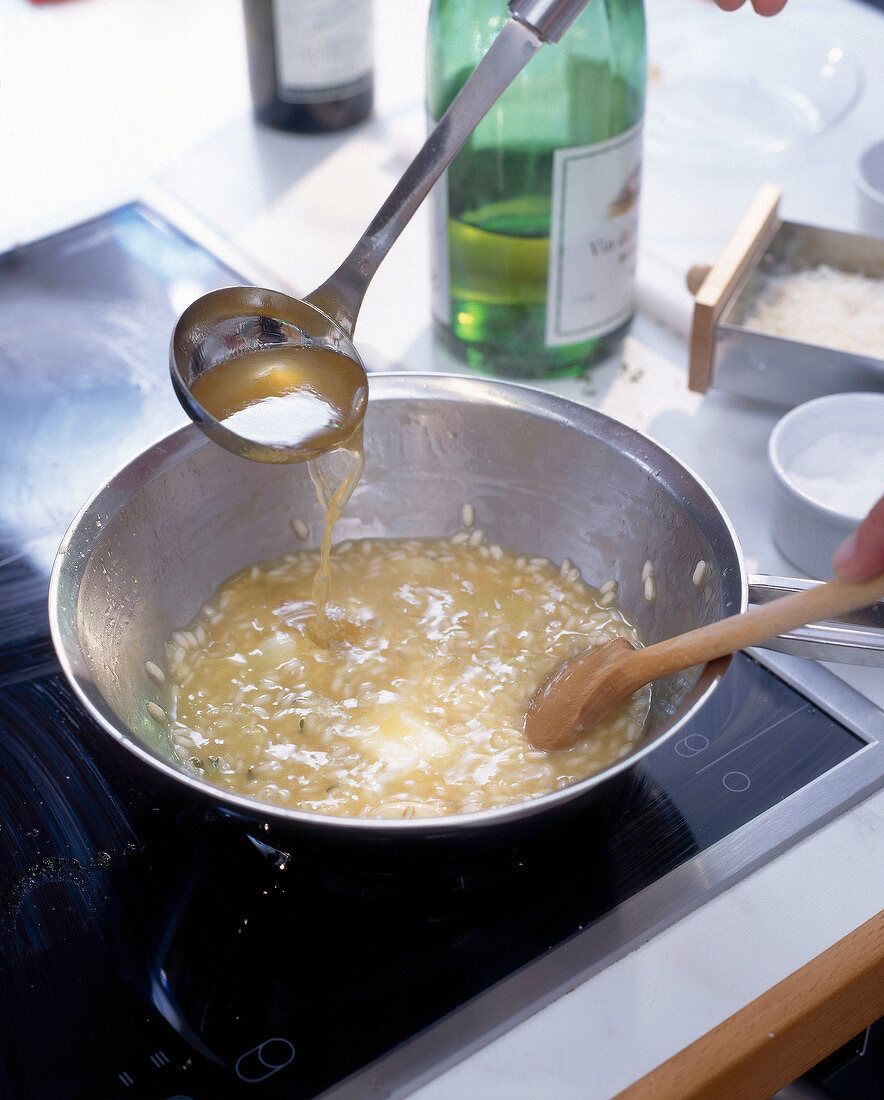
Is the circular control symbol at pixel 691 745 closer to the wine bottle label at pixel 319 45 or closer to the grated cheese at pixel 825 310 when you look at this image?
the grated cheese at pixel 825 310

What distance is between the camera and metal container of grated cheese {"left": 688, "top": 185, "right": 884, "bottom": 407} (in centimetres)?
123

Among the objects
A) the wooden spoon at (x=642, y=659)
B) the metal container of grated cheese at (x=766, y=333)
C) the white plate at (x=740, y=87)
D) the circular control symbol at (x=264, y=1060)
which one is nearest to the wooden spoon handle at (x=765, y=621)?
the wooden spoon at (x=642, y=659)

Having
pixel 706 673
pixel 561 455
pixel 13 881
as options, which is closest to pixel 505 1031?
pixel 706 673

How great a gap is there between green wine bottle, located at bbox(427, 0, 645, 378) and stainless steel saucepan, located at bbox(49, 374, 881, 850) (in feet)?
0.85

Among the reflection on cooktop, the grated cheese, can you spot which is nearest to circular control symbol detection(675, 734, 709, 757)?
the reflection on cooktop

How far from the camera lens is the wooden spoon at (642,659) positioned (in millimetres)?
750

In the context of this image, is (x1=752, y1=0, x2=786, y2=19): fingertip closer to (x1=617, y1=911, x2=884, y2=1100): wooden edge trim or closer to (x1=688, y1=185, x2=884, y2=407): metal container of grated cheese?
(x1=688, y1=185, x2=884, y2=407): metal container of grated cheese

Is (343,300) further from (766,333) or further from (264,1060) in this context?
(264,1060)

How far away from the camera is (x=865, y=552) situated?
0.71 metres

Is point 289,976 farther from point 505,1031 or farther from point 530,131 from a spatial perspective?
point 530,131

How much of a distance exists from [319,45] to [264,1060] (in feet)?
4.50

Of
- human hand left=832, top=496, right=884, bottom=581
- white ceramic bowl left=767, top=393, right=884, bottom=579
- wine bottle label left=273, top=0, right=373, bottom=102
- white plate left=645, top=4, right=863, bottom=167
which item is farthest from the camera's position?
white plate left=645, top=4, right=863, bottom=167

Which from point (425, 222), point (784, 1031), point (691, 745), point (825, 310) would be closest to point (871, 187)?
Answer: point (825, 310)

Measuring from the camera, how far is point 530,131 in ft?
4.27
